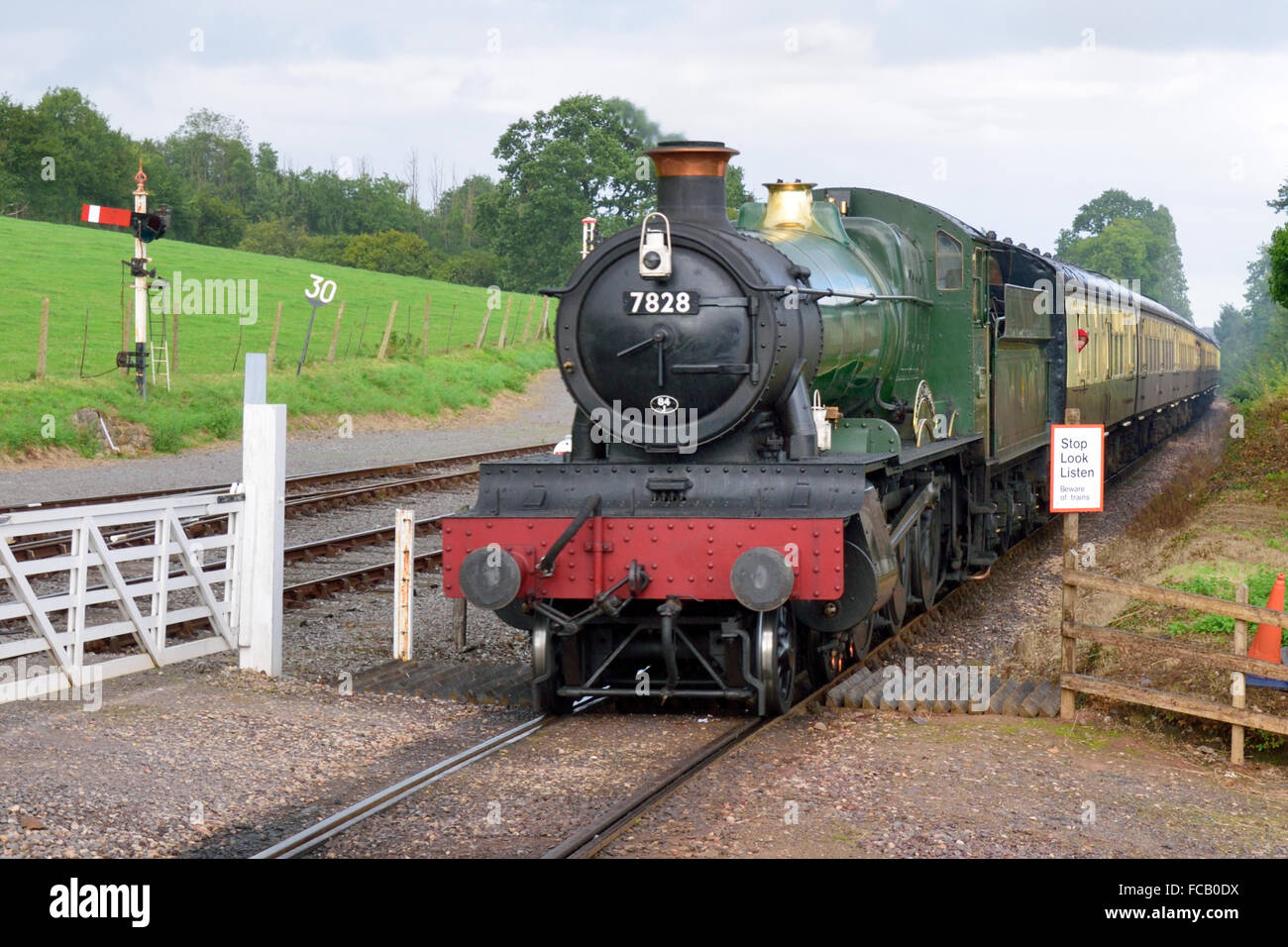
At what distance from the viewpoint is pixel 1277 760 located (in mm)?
7852

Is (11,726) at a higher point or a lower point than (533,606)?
lower

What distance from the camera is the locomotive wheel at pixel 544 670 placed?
8.38 m

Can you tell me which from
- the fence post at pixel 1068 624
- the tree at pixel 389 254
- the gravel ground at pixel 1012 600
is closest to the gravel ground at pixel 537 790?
the fence post at pixel 1068 624

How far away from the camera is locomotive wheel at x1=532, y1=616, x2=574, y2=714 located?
8.38 meters

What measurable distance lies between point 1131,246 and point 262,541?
105 metres

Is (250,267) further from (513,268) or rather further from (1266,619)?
(1266,619)

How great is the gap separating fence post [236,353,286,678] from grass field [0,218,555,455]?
46.7ft

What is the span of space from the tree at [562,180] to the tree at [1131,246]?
114 feet

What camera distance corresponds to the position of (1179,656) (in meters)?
8.00

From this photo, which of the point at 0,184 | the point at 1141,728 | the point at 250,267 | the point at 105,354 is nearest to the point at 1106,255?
the point at 250,267

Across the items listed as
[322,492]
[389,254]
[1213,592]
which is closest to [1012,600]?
[1213,592]

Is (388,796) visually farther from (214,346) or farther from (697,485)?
(214,346)

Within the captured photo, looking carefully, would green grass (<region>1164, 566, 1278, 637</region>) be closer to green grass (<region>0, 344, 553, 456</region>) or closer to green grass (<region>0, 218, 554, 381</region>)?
green grass (<region>0, 344, 553, 456</region>)
